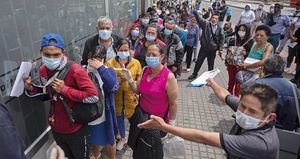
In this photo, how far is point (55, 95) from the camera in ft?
8.02

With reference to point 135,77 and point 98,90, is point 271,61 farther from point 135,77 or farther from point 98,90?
point 98,90

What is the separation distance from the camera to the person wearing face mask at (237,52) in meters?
4.63

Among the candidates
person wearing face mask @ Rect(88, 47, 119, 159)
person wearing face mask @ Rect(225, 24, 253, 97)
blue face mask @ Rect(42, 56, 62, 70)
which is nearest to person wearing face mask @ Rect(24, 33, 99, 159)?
blue face mask @ Rect(42, 56, 62, 70)

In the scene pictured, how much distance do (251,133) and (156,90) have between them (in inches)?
49.2

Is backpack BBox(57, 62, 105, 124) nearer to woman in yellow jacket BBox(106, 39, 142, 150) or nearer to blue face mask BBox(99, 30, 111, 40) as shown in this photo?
woman in yellow jacket BBox(106, 39, 142, 150)

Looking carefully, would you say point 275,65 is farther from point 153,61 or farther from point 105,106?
point 105,106

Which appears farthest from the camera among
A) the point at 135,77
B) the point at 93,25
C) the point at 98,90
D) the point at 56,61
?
the point at 93,25

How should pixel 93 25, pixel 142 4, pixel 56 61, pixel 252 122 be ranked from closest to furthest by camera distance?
pixel 252 122 < pixel 56 61 < pixel 93 25 < pixel 142 4

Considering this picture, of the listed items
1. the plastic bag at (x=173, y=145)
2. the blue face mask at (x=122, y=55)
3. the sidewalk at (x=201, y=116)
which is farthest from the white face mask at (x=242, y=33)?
the plastic bag at (x=173, y=145)

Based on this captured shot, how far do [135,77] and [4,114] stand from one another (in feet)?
7.46

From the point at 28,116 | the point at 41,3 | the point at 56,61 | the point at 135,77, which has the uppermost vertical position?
the point at 41,3

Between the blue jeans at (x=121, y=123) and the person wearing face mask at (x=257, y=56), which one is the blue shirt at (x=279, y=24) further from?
the blue jeans at (x=121, y=123)

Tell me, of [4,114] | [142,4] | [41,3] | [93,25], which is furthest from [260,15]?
[4,114]

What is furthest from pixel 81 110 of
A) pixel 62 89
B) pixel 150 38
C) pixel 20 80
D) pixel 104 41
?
pixel 150 38
